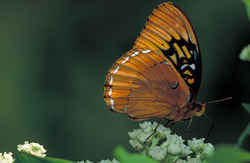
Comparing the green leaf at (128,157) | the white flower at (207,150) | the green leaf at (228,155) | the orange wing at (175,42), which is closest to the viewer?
the green leaf at (228,155)

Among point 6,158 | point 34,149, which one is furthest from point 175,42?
point 6,158

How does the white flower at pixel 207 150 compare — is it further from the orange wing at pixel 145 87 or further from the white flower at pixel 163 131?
the orange wing at pixel 145 87

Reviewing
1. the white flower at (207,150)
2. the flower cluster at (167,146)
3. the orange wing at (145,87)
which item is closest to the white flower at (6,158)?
the flower cluster at (167,146)

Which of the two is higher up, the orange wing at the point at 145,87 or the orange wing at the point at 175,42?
the orange wing at the point at 175,42

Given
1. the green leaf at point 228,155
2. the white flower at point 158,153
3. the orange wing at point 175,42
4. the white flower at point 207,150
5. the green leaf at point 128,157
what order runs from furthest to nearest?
the orange wing at point 175,42 → the white flower at point 207,150 → the white flower at point 158,153 → the green leaf at point 128,157 → the green leaf at point 228,155

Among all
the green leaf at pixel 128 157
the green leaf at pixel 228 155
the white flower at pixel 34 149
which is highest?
the green leaf at pixel 228 155

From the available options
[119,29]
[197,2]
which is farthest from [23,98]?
[197,2]

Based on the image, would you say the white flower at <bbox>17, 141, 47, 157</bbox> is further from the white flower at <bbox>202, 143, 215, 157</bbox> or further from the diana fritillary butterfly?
the white flower at <bbox>202, 143, 215, 157</bbox>

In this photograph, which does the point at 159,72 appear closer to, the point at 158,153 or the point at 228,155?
the point at 158,153
